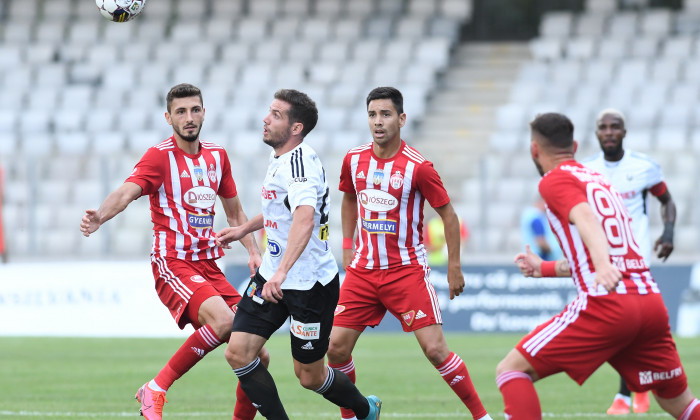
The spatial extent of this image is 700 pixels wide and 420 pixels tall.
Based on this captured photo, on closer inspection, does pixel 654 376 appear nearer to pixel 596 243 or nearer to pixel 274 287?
pixel 596 243

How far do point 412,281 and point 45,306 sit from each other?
10.6 metres

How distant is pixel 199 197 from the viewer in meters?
8.13

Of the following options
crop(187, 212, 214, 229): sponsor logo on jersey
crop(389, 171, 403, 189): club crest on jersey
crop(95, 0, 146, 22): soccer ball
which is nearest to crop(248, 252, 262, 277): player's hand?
crop(187, 212, 214, 229): sponsor logo on jersey

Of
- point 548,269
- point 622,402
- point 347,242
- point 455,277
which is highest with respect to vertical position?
point 548,269

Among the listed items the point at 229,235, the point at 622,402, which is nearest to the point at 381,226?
the point at 229,235

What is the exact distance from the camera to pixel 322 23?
87.9 ft

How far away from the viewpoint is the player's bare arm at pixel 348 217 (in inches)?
333

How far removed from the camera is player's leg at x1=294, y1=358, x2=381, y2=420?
286 inches

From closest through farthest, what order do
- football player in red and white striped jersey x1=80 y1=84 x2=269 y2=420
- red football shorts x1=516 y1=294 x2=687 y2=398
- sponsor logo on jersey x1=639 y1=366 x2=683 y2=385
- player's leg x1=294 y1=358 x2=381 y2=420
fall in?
red football shorts x1=516 y1=294 x2=687 y2=398 < sponsor logo on jersey x1=639 y1=366 x2=683 y2=385 < player's leg x1=294 y1=358 x2=381 y2=420 < football player in red and white striped jersey x1=80 y1=84 x2=269 y2=420

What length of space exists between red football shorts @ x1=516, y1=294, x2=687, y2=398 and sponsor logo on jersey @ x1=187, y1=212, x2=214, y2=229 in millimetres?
2965

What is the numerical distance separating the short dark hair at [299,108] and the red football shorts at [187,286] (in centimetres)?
143

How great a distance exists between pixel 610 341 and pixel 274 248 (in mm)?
2324

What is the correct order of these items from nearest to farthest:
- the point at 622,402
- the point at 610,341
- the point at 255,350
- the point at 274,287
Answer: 1. the point at 610,341
2. the point at 274,287
3. the point at 255,350
4. the point at 622,402

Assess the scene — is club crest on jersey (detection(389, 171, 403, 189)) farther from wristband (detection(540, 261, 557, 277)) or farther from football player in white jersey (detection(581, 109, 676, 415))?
football player in white jersey (detection(581, 109, 676, 415))
